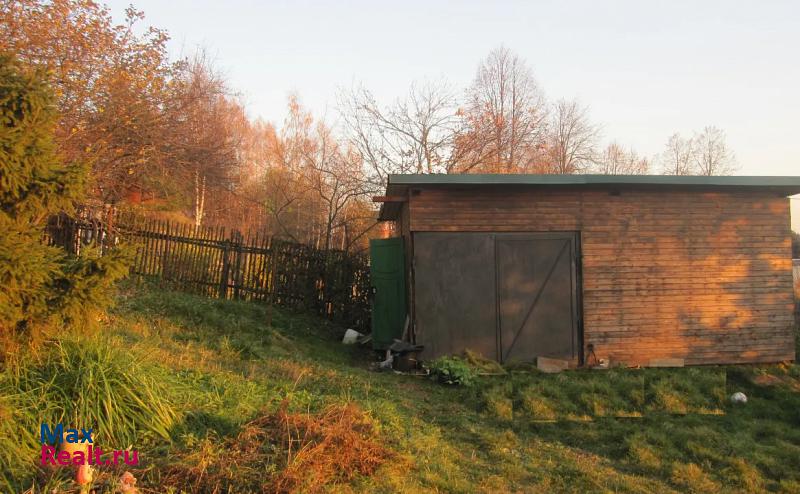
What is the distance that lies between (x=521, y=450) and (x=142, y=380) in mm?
3573

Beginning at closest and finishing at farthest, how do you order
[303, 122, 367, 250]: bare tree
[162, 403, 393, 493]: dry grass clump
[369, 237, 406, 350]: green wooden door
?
[162, 403, 393, 493]: dry grass clump, [369, 237, 406, 350]: green wooden door, [303, 122, 367, 250]: bare tree

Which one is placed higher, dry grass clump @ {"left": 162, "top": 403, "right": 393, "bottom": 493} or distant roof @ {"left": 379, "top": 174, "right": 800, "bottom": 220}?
distant roof @ {"left": 379, "top": 174, "right": 800, "bottom": 220}

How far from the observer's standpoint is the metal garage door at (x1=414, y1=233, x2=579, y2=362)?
9.96 metres

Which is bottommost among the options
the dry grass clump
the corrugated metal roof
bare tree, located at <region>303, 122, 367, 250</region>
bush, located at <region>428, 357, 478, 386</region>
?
the dry grass clump

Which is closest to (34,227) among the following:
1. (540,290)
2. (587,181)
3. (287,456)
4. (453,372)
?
(287,456)

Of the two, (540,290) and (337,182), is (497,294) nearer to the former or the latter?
(540,290)

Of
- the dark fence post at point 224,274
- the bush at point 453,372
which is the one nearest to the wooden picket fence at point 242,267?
the dark fence post at point 224,274

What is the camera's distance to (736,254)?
10.3m

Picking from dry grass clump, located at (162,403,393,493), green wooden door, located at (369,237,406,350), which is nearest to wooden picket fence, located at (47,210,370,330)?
green wooden door, located at (369,237,406,350)

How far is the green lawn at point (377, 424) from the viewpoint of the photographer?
14.2ft

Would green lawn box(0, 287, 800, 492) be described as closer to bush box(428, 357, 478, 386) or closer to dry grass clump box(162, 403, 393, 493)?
dry grass clump box(162, 403, 393, 493)

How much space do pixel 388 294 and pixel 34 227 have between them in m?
7.11

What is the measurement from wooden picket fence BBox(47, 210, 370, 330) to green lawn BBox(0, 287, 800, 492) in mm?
4844

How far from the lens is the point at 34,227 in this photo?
5.15 meters
